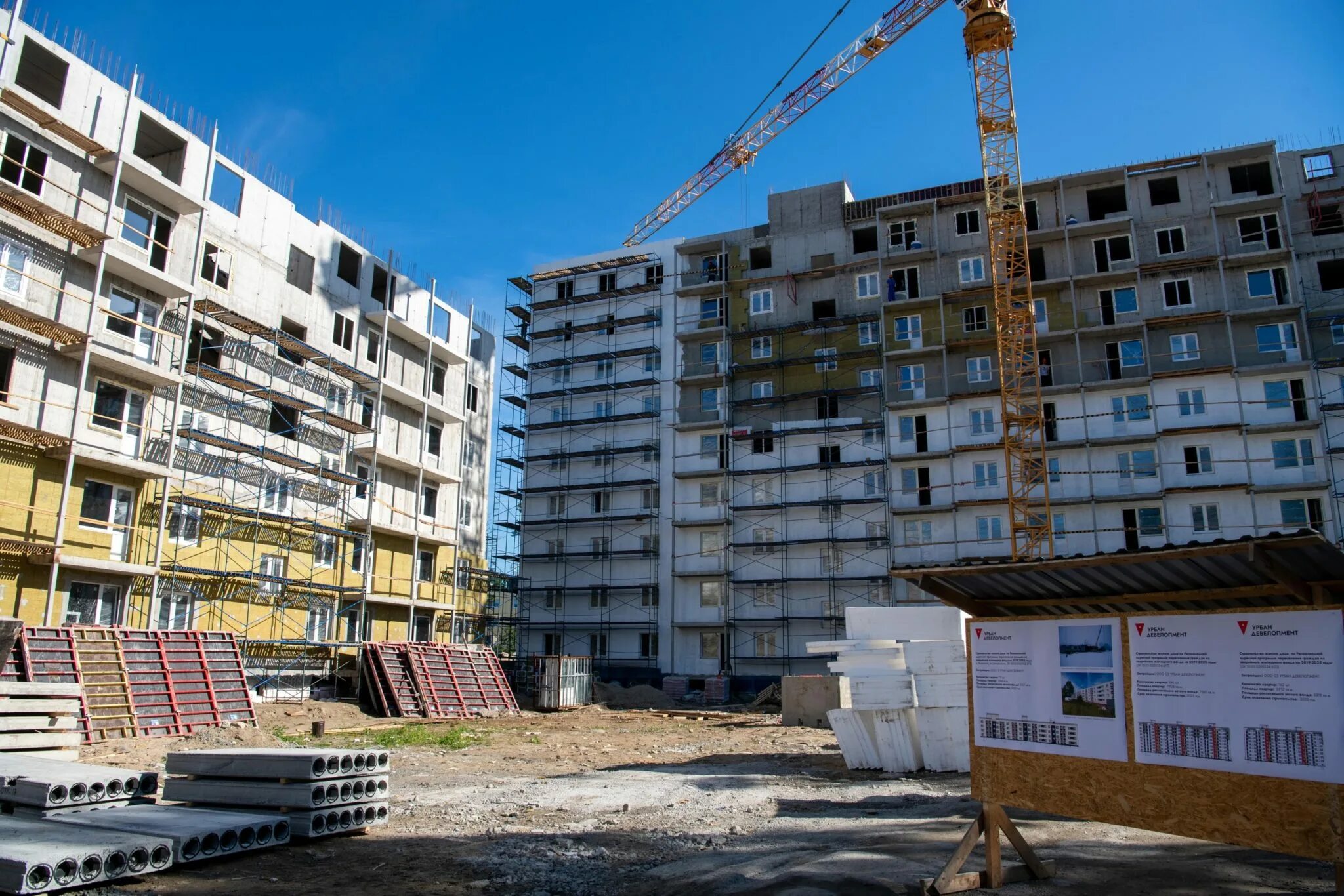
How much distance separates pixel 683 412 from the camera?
45.4 metres

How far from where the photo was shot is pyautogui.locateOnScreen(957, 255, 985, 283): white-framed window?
41.7 m

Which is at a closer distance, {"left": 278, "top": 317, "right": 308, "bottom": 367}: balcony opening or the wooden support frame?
the wooden support frame

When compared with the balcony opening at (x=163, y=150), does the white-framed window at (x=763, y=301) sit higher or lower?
higher

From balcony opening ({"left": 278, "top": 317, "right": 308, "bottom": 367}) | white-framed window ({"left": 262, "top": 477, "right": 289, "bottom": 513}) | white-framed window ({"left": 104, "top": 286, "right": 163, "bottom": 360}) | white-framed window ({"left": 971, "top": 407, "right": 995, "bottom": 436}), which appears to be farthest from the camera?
white-framed window ({"left": 971, "top": 407, "right": 995, "bottom": 436})

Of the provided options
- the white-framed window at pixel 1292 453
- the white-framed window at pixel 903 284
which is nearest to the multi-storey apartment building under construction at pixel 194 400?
the white-framed window at pixel 903 284

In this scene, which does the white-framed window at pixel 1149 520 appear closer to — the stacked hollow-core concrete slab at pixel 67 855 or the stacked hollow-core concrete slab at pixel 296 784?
the stacked hollow-core concrete slab at pixel 296 784

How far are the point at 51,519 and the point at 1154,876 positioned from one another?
22.3m

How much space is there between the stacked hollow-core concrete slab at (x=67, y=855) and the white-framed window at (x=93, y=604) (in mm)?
15409

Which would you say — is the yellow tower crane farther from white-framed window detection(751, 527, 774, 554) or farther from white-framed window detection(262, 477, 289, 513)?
white-framed window detection(262, 477, 289, 513)

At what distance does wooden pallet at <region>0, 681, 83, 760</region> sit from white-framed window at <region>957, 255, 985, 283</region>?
37.9 metres

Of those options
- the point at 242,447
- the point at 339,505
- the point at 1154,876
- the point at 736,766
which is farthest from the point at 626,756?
the point at 339,505

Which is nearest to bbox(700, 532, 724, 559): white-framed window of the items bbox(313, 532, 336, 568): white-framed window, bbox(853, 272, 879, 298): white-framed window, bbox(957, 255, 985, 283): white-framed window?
bbox(853, 272, 879, 298): white-framed window

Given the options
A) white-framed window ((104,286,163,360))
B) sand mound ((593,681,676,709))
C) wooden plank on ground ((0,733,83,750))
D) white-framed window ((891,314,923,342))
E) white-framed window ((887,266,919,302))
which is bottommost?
sand mound ((593,681,676,709))

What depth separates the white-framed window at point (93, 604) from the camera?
21.1 meters
